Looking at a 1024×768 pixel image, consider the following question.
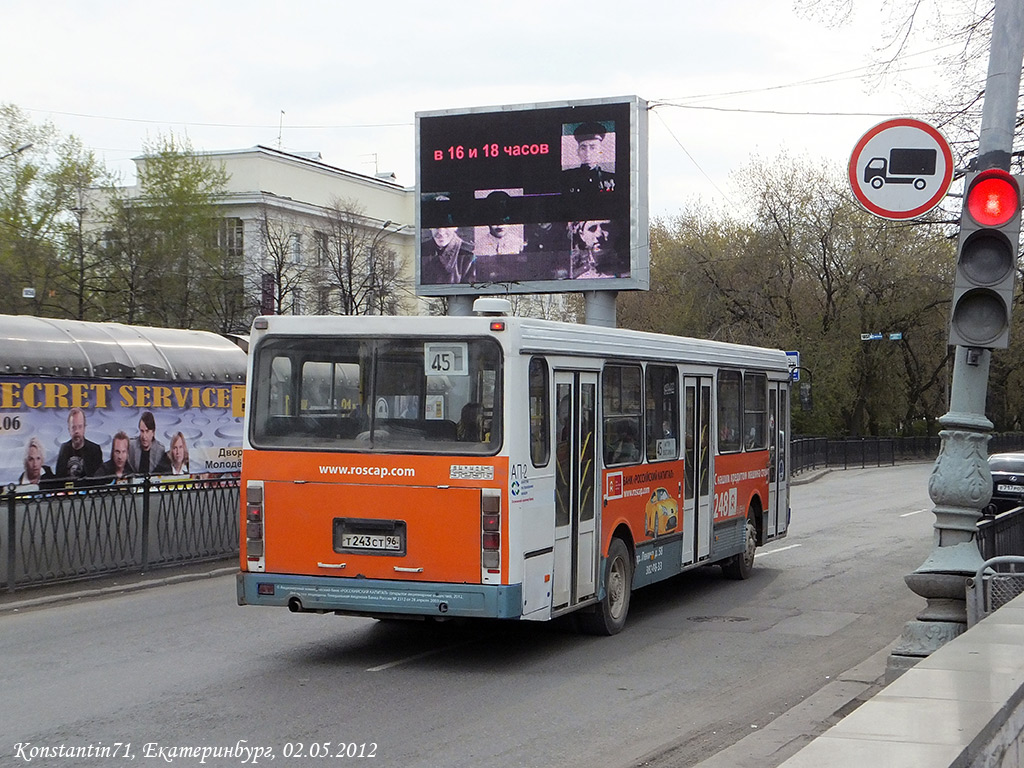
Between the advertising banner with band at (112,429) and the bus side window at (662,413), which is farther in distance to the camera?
the advertising banner with band at (112,429)

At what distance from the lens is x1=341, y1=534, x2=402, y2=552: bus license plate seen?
976cm

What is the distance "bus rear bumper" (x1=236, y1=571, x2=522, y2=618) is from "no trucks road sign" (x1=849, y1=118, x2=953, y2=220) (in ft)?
13.1

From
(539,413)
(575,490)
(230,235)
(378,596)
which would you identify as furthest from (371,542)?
(230,235)

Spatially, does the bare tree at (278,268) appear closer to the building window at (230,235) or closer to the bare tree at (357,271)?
the bare tree at (357,271)

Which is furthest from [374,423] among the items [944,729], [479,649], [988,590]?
[944,729]

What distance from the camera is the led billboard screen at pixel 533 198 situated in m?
27.0

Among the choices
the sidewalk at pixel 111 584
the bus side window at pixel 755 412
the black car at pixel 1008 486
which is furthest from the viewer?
the black car at pixel 1008 486

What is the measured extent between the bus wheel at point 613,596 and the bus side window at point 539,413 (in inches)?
65.4

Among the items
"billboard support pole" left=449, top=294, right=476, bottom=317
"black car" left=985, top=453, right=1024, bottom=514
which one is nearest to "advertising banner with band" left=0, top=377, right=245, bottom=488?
"billboard support pole" left=449, top=294, right=476, bottom=317

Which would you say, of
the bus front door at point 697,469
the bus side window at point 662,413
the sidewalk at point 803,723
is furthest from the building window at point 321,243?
the sidewalk at point 803,723

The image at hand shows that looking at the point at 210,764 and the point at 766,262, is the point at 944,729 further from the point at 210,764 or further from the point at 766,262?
the point at 766,262

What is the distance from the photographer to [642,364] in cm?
1219

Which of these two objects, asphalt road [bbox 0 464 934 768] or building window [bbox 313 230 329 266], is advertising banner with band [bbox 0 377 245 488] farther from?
building window [bbox 313 230 329 266]

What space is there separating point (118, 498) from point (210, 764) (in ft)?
28.4
